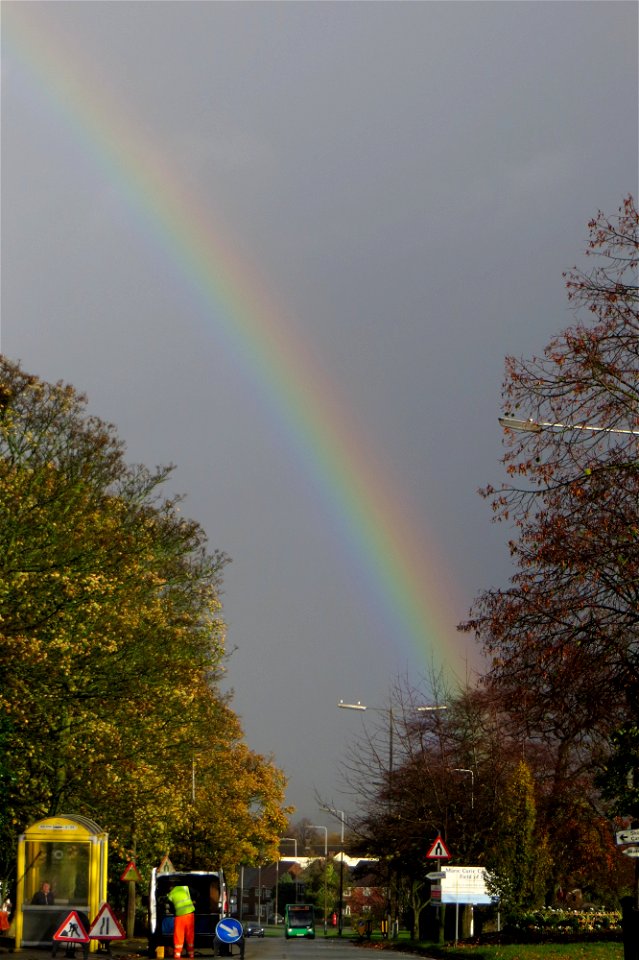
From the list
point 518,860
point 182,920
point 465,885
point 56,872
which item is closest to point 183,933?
point 182,920

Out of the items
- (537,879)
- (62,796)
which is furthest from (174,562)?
(537,879)

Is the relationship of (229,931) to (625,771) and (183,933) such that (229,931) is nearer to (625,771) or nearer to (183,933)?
(183,933)

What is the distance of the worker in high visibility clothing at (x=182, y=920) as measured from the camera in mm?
28016

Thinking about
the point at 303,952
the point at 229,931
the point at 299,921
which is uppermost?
the point at 229,931

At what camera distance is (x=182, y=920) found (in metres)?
29.8

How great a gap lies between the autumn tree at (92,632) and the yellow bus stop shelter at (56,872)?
1.88m

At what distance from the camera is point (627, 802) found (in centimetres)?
2003

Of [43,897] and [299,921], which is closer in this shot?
[43,897]

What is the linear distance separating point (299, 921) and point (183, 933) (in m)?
48.9

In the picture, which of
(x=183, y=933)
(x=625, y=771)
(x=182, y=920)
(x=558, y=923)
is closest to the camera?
(x=625, y=771)

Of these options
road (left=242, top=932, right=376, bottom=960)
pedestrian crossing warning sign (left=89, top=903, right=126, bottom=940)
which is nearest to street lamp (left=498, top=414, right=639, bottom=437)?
pedestrian crossing warning sign (left=89, top=903, right=126, bottom=940)

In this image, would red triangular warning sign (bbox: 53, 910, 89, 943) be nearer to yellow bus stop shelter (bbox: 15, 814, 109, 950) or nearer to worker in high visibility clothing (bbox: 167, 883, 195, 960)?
yellow bus stop shelter (bbox: 15, 814, 109, 950)

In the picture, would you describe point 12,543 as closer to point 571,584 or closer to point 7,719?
point 7,719

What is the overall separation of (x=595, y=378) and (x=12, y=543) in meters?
12.9
